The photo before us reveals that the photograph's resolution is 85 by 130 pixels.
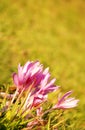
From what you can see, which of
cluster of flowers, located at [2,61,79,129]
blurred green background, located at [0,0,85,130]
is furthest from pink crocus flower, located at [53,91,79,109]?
blurred green background, located at [0,0,85,130]

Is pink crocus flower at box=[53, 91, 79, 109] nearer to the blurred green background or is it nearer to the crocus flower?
the crocus flower

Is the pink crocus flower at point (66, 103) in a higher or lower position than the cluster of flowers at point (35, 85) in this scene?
lower

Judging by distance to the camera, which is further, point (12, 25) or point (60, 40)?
point (60, 40)

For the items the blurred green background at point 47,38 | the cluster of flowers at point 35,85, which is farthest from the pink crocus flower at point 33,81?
the blurred green background at point 47,38

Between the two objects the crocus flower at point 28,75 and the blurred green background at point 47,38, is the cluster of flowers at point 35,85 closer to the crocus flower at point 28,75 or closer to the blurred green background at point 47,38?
the crocus flower at point 28,75

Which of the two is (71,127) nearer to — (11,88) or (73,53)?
(11,88)

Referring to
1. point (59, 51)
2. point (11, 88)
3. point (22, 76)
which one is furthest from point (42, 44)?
point (22, 76)
